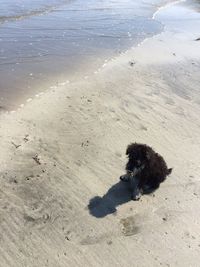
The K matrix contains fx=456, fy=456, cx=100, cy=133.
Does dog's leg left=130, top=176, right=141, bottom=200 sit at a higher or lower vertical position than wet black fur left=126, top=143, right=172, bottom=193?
lower

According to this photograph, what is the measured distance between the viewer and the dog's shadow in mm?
7198

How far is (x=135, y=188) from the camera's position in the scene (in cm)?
760

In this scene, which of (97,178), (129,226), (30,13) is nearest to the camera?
(129,226)

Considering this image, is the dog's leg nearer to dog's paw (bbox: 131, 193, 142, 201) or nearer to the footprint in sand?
dog's paw (bbox: 131, 193, 142, 201)

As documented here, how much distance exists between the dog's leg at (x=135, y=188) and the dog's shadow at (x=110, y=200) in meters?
0.09

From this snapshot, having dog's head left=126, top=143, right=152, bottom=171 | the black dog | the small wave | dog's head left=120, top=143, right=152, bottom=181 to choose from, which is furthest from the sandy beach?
the small wave

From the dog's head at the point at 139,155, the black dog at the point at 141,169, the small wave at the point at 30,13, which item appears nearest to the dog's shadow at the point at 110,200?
the black dog at the point at 141,169

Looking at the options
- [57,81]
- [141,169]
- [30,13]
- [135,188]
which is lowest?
[30,13]

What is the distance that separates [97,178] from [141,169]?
2.88 feet

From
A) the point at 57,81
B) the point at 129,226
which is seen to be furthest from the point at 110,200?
the point at 57,81

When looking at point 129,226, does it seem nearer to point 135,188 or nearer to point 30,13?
point 135,188

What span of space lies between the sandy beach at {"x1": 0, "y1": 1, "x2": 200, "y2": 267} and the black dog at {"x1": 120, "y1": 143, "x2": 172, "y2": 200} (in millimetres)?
195

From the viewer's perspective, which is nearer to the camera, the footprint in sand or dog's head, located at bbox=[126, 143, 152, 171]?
the footprint in sand

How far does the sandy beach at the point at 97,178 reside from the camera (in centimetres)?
650
